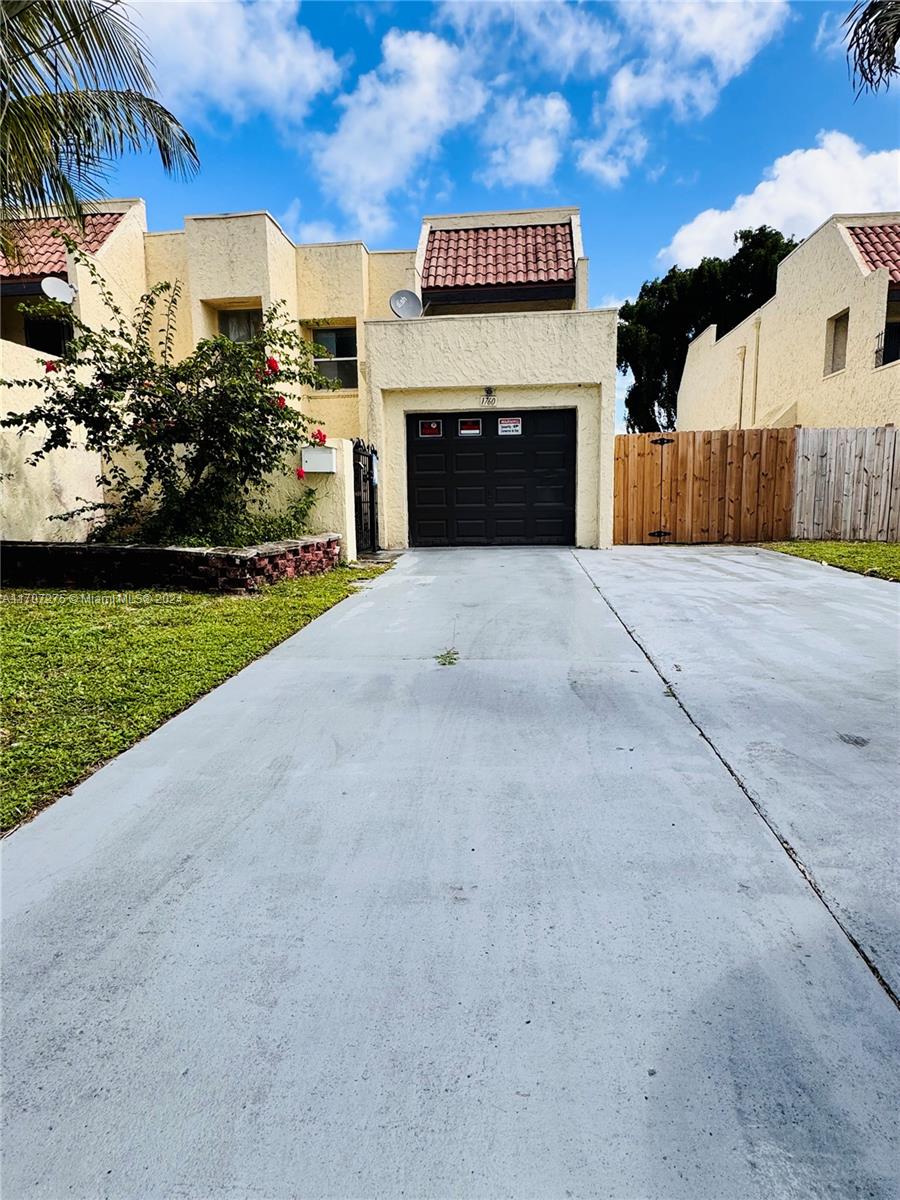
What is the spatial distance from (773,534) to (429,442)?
22.4 feet

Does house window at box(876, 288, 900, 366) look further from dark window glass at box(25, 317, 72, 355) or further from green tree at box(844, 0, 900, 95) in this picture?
dark window glass at box(25, 317, 72, 355)

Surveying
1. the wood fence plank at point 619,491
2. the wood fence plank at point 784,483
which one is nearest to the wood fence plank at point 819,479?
the wood fence plank at point 784,483

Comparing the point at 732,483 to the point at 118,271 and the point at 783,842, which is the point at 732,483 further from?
the point at 118,271

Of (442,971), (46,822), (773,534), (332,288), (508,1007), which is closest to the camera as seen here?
(508,1007)

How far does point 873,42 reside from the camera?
6.98 meters

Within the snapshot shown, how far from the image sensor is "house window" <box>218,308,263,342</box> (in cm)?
1386

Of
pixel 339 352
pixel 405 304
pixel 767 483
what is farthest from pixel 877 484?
pixel 339 352

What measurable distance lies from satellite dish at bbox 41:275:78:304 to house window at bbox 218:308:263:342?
2843 mm

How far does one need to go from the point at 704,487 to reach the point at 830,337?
19.2 feet

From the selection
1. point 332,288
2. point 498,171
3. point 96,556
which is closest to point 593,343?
point 498,171

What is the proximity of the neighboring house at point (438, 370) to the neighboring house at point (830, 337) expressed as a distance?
576cm

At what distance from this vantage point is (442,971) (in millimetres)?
1762

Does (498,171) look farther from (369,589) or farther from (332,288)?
(369,589)

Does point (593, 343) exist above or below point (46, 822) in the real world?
above
